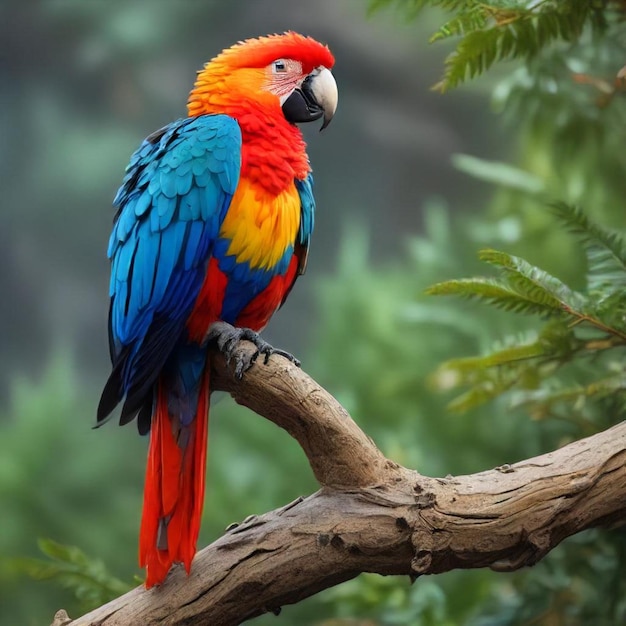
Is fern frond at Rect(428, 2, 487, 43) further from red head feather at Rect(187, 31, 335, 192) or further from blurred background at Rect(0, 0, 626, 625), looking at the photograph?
blurred background at Rect(0, 0, 626, 625)

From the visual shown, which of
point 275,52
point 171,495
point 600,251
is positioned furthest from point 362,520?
point 275,52

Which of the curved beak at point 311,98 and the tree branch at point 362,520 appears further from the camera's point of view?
the curved beak at point 311,98

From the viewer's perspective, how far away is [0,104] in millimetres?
2270

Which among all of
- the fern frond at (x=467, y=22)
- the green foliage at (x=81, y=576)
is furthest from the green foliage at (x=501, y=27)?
the green foliage at (x=81, y=576)

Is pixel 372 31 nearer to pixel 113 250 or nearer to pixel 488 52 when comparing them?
pixel 488 52

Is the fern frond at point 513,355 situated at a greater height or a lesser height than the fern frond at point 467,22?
lesser

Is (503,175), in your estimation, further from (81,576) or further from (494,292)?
(81,576)

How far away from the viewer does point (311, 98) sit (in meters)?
1.19

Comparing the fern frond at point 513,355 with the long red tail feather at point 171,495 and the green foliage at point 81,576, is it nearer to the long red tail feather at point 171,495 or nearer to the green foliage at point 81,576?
the long red tail feather at point 171,495

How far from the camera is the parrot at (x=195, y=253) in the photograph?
3.51 ft

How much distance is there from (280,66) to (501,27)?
356 mm

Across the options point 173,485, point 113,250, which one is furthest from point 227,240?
point 173,485

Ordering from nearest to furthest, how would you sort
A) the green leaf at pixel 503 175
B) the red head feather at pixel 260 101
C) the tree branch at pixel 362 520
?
the tree branch at pixel 362 520, the red head feather at pixel 260 101, the green leaf at pixel 503 175

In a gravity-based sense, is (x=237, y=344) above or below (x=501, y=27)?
below
